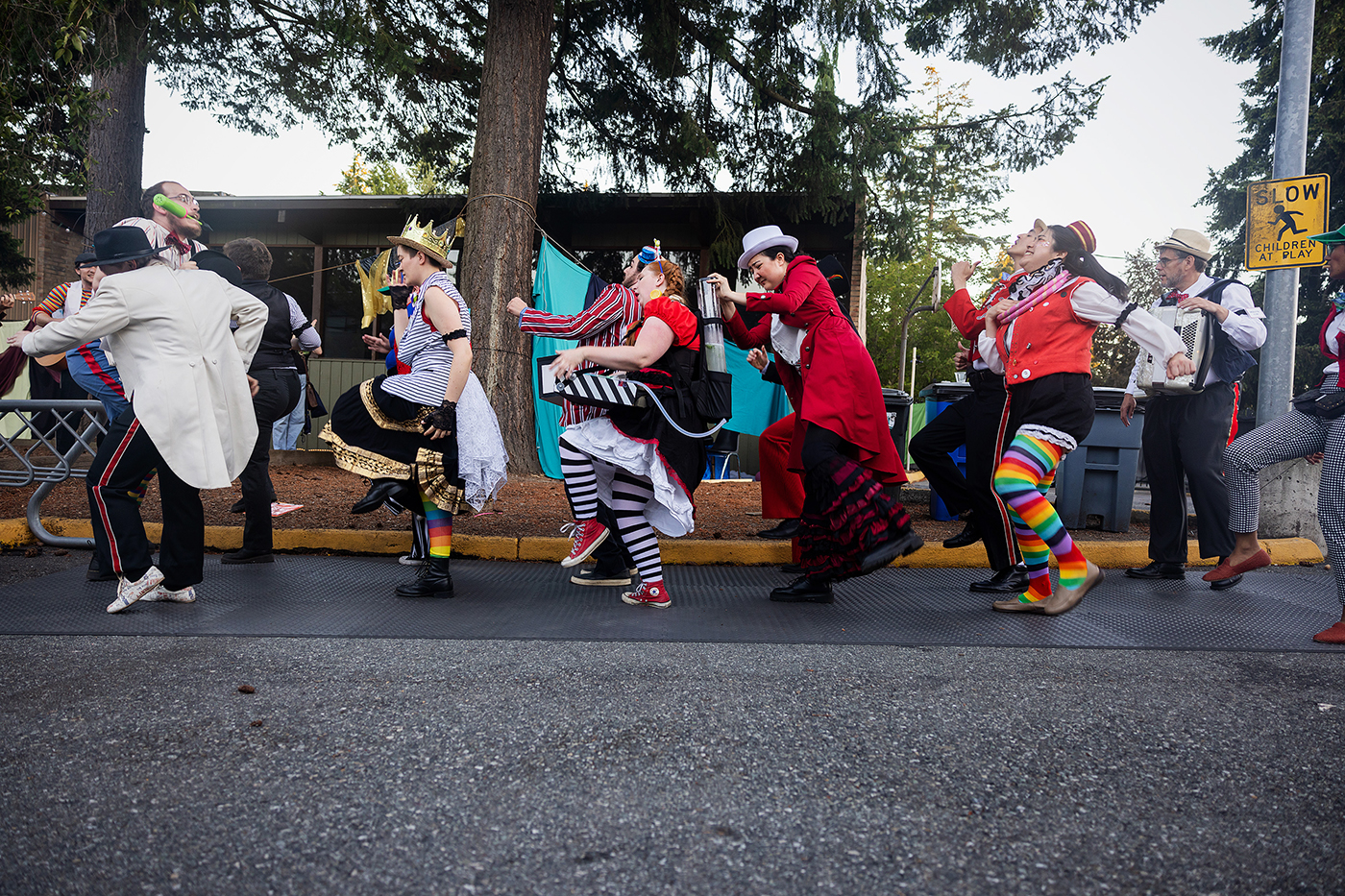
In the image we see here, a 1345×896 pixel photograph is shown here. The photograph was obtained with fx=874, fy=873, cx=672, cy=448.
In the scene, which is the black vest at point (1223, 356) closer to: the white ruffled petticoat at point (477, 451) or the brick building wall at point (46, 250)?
the white ruffled petticoat at point (477, 451)

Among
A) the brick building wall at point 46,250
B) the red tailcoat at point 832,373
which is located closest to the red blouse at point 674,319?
the red tailcoat at point 832,373

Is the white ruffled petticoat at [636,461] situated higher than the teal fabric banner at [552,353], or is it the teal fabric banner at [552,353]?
the teal fabric banner at [552,353]

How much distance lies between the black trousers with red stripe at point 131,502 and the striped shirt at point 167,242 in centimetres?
84

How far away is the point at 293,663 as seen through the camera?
3219 mm

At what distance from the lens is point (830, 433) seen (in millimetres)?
4449

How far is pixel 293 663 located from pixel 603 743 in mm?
1419

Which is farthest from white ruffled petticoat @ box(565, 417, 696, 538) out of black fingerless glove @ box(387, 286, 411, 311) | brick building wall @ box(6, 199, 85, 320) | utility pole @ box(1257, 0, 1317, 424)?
brick building wall @ box(6, 199, 85, 320)

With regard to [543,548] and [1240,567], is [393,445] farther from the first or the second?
[1240,567]

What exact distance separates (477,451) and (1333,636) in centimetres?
403

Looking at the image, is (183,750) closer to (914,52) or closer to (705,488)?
(705,488)

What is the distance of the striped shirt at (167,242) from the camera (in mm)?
4418

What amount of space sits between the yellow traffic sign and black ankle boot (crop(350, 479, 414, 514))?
21.9 feet

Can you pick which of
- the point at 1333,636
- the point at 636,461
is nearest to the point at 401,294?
the point at 636,461

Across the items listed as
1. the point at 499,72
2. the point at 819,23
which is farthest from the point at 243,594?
the point at 819,23
